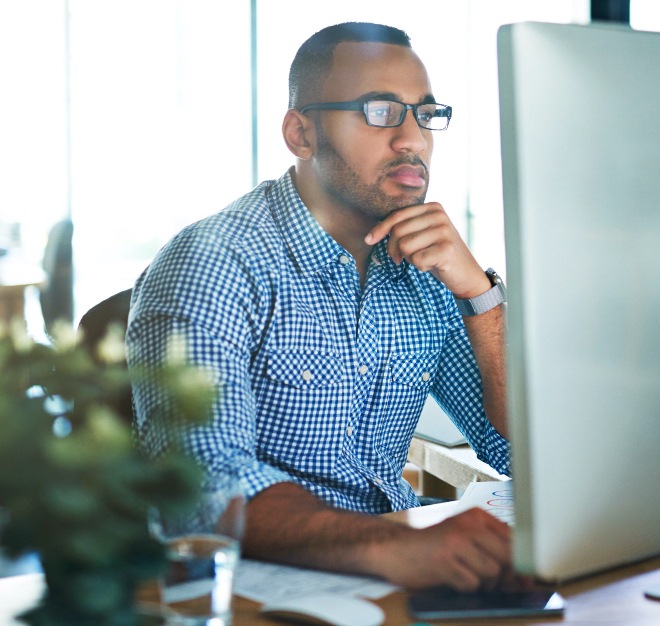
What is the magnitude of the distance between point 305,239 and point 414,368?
28cm

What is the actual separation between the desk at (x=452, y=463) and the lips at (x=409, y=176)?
0.47 metres

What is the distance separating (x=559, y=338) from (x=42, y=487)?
37cm

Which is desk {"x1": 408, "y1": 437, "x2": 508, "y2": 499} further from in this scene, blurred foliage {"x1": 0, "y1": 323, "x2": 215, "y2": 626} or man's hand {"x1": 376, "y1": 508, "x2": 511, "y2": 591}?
blurred foliage {"x1": 0, "y1": 323, "x2": 215, "y2": 626}

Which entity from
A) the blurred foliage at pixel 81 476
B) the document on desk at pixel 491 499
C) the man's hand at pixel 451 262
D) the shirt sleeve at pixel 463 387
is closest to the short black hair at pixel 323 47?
the man's hand at pixel 451 262

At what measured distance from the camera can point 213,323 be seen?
116 centimetres

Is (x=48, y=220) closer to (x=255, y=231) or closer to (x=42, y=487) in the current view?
(x=255, y=231)

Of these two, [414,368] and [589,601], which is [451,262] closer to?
[414,368]

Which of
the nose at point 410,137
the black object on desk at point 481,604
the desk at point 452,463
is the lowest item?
the desk at point 452,463

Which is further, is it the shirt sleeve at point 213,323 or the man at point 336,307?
the man at point 336,307

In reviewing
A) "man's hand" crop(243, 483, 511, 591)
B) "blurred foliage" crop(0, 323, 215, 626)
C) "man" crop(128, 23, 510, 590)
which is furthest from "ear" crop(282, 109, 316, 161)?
"blurred foliage" crop(0, 323, 215, 626)

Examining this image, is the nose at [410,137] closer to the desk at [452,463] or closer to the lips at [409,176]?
the lips at [409,176]

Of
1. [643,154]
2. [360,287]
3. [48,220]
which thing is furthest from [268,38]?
[643,154]

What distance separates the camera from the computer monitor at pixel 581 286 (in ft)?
2.06

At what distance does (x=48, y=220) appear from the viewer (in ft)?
17.1
